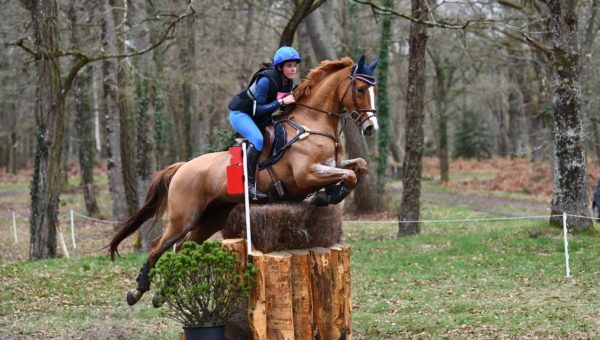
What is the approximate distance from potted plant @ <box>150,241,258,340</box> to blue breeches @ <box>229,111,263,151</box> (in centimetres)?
146

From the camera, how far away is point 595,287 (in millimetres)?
11562

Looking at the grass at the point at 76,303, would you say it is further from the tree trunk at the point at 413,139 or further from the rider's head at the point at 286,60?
the tree trunk at the point at 413,139

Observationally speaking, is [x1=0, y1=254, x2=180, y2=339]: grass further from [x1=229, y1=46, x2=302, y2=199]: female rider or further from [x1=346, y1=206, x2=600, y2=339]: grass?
[x1=346, y1=206, x2=600, y2=339]: grass

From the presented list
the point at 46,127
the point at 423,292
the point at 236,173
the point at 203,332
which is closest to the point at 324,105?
the point at 236,173

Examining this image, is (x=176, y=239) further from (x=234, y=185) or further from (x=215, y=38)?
(x=215, y=38)

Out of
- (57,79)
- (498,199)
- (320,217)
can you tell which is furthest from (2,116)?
(320,217)

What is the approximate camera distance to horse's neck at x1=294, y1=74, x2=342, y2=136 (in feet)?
29.1

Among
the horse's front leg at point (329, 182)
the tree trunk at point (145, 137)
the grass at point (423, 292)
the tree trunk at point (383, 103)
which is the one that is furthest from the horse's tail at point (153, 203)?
the tree trunk at point (383, 103)

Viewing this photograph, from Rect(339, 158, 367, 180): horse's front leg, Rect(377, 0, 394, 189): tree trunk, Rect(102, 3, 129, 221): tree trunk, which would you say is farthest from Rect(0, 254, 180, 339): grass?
Rect(377, 0, 394, 189): tree trunk

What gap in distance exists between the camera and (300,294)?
7926 mm

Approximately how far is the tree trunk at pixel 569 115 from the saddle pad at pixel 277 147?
8608 mm

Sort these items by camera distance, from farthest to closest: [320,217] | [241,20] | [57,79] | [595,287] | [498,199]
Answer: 1. [241,20]
2. [498,199]
3. [57,79]
4. [595,287]
5. [320,217]

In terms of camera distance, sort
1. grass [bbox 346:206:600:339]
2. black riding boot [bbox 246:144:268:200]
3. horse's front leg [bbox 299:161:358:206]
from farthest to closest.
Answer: grass [bbox 346:206:600:339], black riding boot [bbox 246:144:268:200], horse's front leg [bbox 299:161:358:206]

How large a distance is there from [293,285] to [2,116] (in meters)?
47.4
